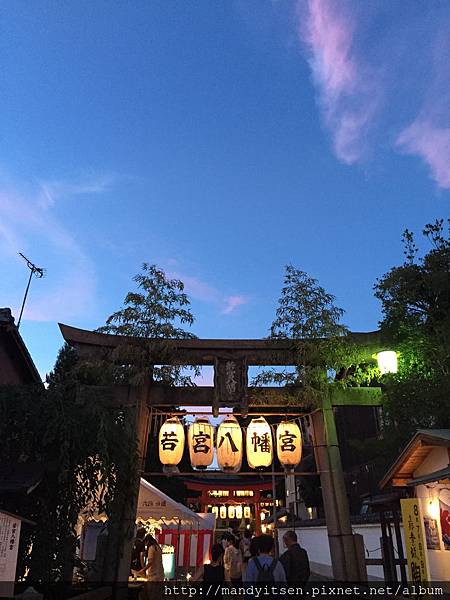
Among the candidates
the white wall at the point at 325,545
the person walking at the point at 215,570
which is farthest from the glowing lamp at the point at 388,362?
the white wall at the point at 325,545

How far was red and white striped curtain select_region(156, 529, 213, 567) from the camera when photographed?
18.3m

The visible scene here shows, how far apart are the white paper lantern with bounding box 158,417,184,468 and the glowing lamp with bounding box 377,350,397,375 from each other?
17.7ft

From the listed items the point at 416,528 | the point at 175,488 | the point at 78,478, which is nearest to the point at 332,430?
the point at 416,528

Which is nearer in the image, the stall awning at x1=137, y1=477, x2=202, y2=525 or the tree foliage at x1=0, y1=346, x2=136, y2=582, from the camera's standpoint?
the tree foliage at x1=0, y1=346, x2=136, y2=582

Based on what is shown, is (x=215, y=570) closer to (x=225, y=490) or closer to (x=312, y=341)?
(x=312, y=341)

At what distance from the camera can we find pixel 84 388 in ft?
33.6

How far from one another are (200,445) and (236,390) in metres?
1.68

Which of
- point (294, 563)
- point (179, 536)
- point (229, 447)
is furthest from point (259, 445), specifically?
point (179, 536)

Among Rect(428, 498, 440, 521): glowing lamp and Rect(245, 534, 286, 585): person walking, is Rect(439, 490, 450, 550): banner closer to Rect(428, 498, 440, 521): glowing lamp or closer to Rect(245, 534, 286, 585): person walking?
Rect(428, 498, 440, 521): glowing lamp

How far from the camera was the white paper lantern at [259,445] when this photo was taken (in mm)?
11430

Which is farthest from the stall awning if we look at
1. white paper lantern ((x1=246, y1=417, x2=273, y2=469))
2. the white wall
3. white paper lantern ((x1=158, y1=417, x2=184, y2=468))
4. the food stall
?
the white wall

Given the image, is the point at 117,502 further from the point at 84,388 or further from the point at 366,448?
the point at 366,448

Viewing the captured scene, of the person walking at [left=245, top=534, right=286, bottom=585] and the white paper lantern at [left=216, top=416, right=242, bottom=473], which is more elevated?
the white paper lantern at [left=216, top=416, right=242, bottom=473]

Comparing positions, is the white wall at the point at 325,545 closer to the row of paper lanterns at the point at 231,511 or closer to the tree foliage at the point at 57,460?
the row of paper lanterns at the point at 231,511
